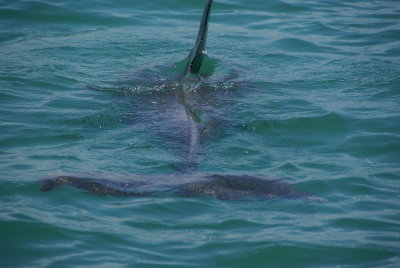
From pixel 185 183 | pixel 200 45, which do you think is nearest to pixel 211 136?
pixel 185 183

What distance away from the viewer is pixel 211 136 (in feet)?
24.3

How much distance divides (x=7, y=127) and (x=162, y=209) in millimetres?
2813

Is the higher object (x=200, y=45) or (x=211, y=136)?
(x=200, y=45)

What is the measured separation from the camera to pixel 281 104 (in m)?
8.72

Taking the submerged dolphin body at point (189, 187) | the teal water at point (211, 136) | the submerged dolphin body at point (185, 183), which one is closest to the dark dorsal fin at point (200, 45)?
the teal water at point (211, 136)

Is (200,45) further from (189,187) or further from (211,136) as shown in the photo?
(189,187)

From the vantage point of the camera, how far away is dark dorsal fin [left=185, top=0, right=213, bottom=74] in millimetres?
8578

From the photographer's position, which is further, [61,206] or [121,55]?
[121,55]

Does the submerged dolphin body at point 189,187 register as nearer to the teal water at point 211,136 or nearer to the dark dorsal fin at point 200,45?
the teal water at point 211,136

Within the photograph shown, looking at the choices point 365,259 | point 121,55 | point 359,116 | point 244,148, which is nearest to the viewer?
point 365,259

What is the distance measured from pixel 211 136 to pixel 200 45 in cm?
175

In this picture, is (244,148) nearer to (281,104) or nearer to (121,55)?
(281,104)

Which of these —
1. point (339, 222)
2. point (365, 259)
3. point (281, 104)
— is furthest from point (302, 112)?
point (365, 259)

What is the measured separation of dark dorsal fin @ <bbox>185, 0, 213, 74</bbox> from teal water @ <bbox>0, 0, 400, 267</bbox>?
470 mm
